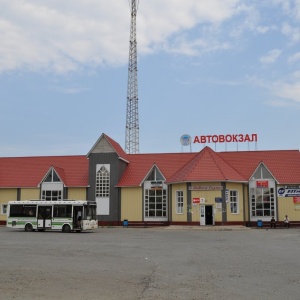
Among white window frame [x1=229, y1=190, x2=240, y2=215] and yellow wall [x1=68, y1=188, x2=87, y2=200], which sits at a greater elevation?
yellow wall [x1=68, y1=188, x2=87, y2=200]

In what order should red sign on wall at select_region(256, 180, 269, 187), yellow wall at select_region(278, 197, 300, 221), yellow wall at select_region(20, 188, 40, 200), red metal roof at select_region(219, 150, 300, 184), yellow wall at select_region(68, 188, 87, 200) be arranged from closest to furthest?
yellow wall at select_region(278, 197, 300, 221)
red sign on wall at select_region(256, 180, 269, 187)
red metal roof at select_region(219, 150, 300, 184)
yellow wall at select_region(68, 188, 87, 200)
yellow wall at select_region(20, 188, 40, 200)

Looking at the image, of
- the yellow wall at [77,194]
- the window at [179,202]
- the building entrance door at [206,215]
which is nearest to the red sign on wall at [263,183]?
the building entrance door at [206,215]

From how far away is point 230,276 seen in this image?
43.2ft

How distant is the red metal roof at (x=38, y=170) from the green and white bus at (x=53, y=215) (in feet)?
41.4

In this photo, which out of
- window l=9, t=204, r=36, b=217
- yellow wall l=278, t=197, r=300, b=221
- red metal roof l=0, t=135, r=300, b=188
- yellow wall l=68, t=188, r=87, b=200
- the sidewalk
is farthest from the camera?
yellow wall l=68, t=188, r=87, b=200

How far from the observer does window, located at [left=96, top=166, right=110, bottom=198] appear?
52.9m

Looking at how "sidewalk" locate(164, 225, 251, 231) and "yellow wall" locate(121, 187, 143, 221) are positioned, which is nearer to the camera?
"sidewalk" locate(164, 225, 251, 231)

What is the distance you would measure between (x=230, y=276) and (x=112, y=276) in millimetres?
3412

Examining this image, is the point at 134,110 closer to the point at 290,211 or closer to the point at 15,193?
the point at 15,193

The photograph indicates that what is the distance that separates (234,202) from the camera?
48375 millimetres

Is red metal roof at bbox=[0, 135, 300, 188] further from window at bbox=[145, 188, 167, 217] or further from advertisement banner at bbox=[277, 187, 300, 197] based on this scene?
window at bbox=[145, 188, 167, 217]

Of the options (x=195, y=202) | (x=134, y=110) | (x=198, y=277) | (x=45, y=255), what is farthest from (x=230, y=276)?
(x=134, y=110)

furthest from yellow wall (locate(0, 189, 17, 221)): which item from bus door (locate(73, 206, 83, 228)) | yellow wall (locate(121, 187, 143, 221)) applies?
bus door (locate(73, 206, 83, 228))

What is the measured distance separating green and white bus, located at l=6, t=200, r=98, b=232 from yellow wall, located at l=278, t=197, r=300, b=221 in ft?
69.4
